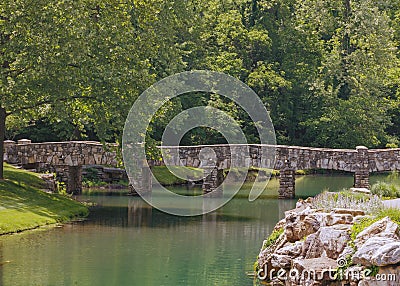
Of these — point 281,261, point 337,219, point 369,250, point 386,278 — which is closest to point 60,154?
point 281,261

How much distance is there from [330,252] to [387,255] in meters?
2.59

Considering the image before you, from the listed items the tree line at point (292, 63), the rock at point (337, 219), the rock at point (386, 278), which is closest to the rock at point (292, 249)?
the rock at point (337, 219)

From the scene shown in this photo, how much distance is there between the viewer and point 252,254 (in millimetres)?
29234

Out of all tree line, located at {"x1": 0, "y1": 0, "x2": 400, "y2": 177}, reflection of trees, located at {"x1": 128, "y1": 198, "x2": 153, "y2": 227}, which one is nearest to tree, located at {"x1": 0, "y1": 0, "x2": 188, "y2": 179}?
reflection of trees, located at {"x1": 128, "y1": 198, "x2": 153, "y2": 227}

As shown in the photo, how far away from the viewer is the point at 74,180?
50.7m

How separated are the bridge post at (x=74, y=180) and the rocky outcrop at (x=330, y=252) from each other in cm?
2641

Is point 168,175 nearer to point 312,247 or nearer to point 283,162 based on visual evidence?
point 283,162

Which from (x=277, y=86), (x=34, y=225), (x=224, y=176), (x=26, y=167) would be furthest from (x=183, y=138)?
(x=34, y=225)

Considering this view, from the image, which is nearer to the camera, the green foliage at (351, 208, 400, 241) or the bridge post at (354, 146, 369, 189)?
the green foliage at (351, 208, 400, 241)

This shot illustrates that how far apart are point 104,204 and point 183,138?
18357 millimetres

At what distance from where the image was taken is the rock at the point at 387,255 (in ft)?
63.2

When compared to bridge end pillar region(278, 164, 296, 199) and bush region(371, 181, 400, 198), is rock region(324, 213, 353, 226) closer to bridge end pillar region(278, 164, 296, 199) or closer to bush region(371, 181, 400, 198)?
bush region(371, 181, 400, 198)

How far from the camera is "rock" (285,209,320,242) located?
23.5m

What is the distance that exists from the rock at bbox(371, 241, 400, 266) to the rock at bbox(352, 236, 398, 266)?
0.10m
